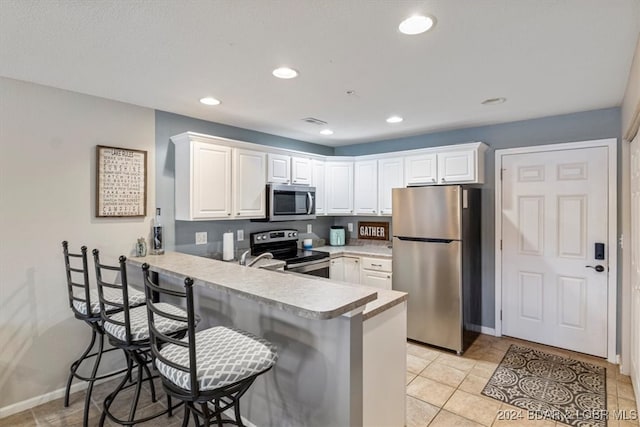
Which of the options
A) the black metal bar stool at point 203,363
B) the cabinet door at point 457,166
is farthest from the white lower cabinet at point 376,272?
the black metal bar stool at point 203,363

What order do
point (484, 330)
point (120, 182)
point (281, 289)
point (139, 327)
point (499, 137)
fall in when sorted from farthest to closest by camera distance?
point (484, 330), point (499, 137), point (120, 182), point (139, 327), point (281, 289)

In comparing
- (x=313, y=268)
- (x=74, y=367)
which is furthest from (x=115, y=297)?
(x=313, y=268)

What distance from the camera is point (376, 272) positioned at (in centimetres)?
407

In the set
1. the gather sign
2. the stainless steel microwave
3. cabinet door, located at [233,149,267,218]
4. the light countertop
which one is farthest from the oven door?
the gather sign

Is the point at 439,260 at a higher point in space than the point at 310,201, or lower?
lower

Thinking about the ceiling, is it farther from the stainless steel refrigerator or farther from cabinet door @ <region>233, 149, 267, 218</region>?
the stainless steel refrigerator

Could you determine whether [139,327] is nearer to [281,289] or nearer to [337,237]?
[281,289]

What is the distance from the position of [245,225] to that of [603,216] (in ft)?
11.8

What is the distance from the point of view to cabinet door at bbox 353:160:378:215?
175 inches

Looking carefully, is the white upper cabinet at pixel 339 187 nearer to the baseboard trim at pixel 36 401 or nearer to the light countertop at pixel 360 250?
Answer: the light countertop at pixel 360 250

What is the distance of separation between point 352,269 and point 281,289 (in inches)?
100

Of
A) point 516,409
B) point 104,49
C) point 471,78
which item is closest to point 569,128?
point 471,78

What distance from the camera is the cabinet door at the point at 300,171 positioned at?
13.5 ft

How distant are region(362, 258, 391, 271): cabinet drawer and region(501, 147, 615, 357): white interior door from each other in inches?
49.5
